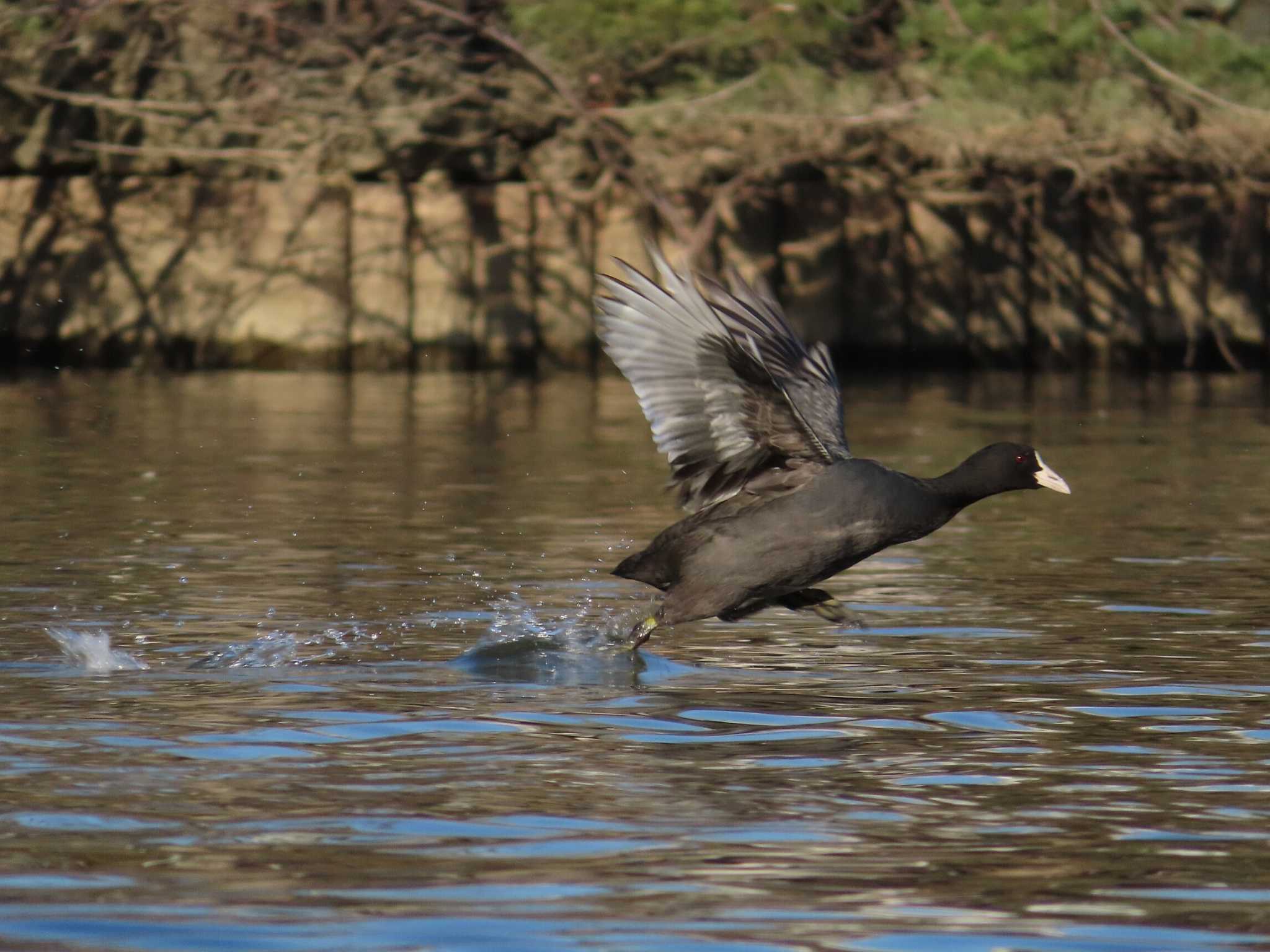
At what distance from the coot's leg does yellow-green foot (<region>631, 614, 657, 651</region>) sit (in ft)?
1.68

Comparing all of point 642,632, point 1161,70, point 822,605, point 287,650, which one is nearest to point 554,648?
point 642,632

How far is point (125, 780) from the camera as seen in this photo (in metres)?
5.66

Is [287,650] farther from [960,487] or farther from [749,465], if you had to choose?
[960,487]

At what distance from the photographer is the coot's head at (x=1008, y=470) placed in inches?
330

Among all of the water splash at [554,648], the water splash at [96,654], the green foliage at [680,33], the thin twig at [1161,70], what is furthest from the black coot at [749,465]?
the thin twig at [1161,70]

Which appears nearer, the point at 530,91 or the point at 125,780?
the point at 125,780

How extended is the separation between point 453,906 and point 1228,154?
17879mm

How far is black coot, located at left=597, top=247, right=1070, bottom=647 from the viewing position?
7.83m

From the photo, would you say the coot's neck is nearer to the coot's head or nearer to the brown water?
the coot's head

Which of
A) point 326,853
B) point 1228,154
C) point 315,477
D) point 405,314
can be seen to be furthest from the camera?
point 405,314

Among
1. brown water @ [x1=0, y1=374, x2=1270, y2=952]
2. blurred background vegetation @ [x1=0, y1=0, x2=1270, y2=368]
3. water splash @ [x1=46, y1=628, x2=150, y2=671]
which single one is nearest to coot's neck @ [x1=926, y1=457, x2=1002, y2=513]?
brown water @ [x1=0, y1=374, x2=1270, y2=952]

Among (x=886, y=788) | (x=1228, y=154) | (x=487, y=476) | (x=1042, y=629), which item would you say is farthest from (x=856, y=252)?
(x=886, y=788)

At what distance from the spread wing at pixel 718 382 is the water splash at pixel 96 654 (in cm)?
177

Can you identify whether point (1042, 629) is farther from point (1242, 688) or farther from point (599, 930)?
point (599, 930)
